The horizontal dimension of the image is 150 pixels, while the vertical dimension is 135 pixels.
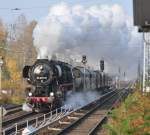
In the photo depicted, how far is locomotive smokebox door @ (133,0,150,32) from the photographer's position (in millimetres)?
20581

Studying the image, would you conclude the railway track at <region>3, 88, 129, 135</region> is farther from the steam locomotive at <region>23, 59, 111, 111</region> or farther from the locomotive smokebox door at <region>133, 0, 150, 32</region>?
the locomotive smokebox door at <region>133, 0, 150, 32</region>

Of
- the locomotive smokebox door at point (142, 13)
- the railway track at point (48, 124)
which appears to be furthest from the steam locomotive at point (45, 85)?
the locomotive smokebox door at point (142, 13)

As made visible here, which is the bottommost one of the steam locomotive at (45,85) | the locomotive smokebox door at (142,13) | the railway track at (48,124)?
the railway track at (48,124)

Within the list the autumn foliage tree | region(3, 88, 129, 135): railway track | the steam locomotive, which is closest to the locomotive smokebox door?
region(3, 88, 129, 135): railway track

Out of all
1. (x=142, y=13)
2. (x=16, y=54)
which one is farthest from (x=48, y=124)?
(x=16, y=54)

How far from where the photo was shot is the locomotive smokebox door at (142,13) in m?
20.6

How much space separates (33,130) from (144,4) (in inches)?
290

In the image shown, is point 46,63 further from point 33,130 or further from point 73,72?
point 33,130

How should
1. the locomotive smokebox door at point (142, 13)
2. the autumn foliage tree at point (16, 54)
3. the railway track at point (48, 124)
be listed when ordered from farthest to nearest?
the autumn foliage tree at point (16, 54) → the railway track at point (48, 124) → the locomotive smokebox door at point (142, 13)

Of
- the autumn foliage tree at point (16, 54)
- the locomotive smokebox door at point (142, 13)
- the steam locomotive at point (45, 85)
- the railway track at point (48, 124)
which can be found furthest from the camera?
the autumn foliage tree at point (16, 54)

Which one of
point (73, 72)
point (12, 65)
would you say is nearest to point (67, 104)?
point (73, 72)

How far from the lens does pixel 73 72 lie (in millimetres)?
35375

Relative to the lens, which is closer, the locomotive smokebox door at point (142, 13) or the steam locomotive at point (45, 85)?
the locomotive smokebox door at point (142, 13)

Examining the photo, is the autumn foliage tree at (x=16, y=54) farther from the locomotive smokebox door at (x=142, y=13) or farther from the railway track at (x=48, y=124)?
the locomotive smokebox door at (x=142, y=13)
